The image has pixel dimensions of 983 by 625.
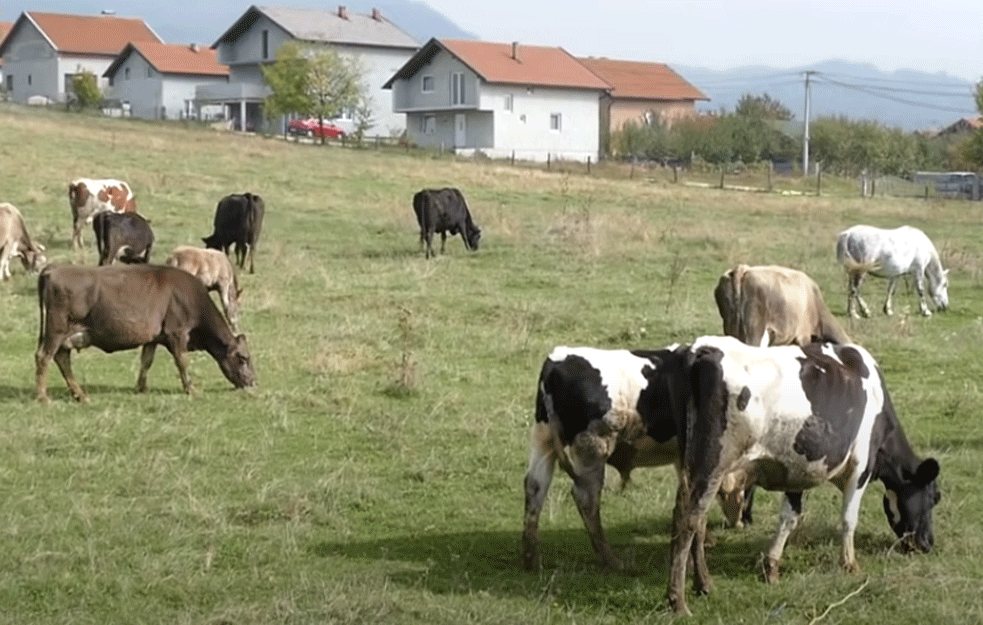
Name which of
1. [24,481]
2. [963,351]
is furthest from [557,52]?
[24,481]

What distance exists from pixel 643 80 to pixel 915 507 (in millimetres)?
92254

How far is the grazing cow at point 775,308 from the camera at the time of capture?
1352 centimetres

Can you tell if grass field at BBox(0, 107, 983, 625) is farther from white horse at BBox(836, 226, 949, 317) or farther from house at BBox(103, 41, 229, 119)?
house at BBox(103, 41, 229, 119)

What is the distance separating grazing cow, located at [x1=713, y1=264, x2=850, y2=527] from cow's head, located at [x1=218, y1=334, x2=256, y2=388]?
479cm

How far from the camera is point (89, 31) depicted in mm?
96000

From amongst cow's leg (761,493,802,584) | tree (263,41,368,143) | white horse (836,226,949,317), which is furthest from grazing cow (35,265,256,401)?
tree (263,41,368,143)

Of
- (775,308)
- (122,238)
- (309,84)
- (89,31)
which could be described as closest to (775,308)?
(775,308)

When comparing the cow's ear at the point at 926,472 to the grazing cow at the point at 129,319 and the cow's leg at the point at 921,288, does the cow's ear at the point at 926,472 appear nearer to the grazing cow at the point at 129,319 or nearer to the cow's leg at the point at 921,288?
the grazing cow at the point at 129,319

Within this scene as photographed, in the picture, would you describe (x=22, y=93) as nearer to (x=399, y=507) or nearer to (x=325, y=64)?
(x=325, y=64)

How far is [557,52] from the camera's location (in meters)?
80.8

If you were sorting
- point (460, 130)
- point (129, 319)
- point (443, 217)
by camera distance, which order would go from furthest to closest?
point (460, 130) < point (443, 217) < point (129, 319)

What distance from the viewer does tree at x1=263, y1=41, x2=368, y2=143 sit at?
69.9 metres

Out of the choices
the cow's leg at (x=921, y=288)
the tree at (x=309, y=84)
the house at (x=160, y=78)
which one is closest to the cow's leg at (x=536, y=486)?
the cow's leg at (x=921, y=288)

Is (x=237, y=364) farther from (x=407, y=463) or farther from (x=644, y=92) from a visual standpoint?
(x=644, y=92)
